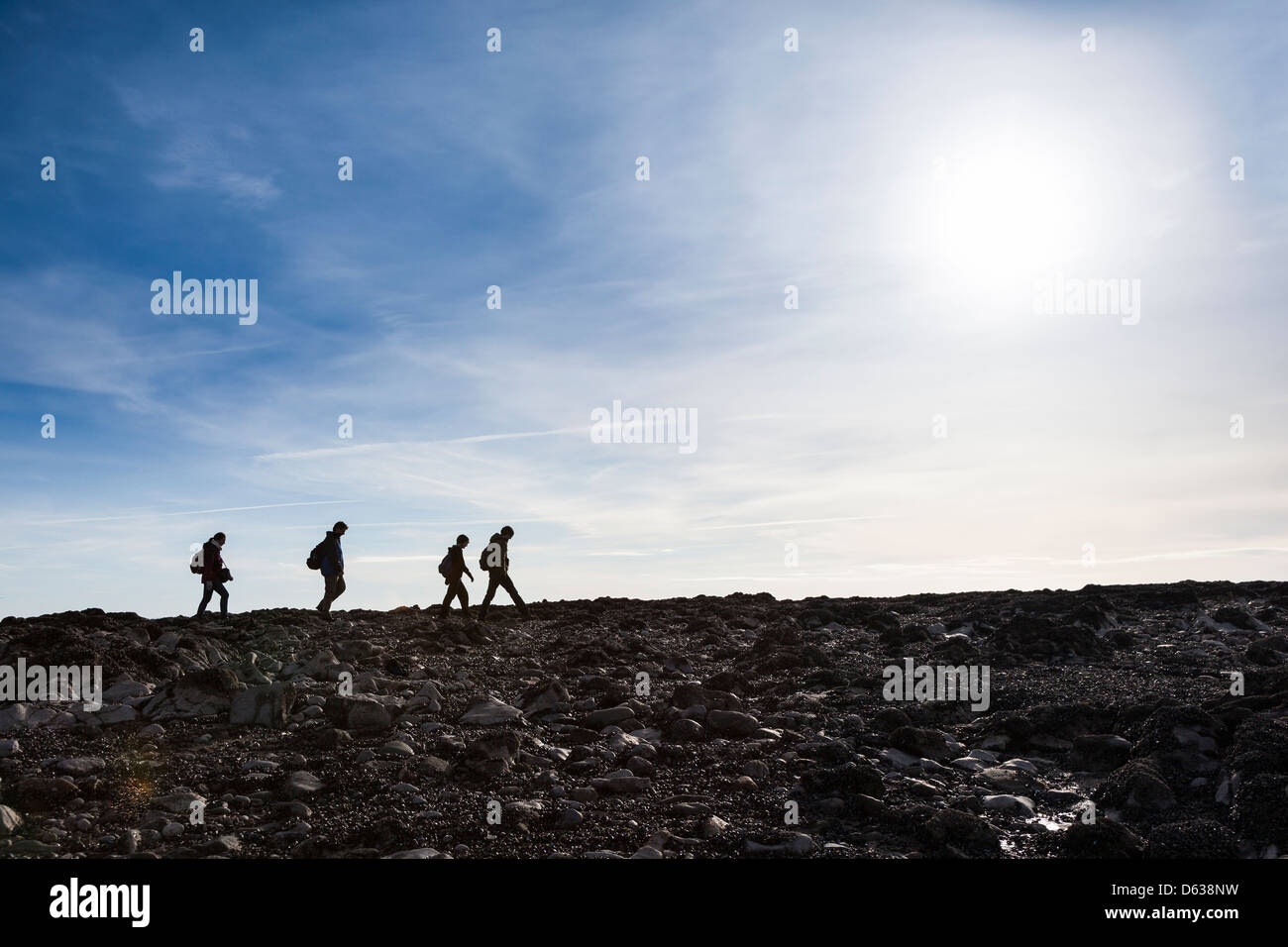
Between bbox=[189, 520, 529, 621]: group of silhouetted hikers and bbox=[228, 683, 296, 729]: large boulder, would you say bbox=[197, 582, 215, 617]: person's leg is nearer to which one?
bbox=[189, 520, 529, 621]: group of silhouetted hikers

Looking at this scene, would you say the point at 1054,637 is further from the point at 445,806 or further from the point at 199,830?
the point at 199,830

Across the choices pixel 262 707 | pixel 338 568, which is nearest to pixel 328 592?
pixel 338 568

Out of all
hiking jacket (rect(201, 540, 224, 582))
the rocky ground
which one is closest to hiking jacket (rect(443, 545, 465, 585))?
the rocky ground

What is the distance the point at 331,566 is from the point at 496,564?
409 centimetres

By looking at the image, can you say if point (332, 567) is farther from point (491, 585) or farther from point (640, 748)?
point (640, 748)

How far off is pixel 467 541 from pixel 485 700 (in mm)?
10188

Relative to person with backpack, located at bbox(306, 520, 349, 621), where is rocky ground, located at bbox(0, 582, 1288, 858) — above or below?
below

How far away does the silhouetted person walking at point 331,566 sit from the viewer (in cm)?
2196

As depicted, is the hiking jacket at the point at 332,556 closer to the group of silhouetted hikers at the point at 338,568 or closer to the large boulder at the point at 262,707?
the group of silhouetted hikers at the point at 338,568

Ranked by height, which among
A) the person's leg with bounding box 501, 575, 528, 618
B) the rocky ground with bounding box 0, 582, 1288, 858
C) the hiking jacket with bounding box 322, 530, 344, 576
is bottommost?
the rocky ground with bounding box 0, 582, 1288, 858

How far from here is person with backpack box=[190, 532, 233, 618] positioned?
2236cm

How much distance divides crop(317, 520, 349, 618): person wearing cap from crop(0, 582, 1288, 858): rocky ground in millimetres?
2837

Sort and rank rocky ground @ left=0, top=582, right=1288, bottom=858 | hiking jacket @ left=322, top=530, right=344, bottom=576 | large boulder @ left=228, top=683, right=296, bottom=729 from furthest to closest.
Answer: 1. hiking jacket @ left=322, top=530, right=344, bottom=576
2. large boulder @ left=228, top=683, right=296, bottom=729
3. rocky ground @ left=0, top=582, right=1288, bottom=858

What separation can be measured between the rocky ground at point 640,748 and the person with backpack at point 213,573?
9.14ft
